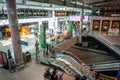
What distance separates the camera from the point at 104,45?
15.9 m

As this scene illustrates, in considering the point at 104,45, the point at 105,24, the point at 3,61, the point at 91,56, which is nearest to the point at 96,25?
the point at 105,24

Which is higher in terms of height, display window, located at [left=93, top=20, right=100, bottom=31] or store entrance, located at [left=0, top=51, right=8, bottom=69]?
display window, located at [left=93, top=20, right=100, bottom=31]

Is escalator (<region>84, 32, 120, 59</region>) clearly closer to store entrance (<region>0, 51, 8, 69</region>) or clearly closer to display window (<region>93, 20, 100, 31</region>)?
display window (<region>93, 20, 100, 31</region>)

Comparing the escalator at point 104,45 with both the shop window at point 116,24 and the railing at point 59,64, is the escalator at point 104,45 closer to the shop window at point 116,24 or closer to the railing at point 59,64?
the shop window at point 116,24

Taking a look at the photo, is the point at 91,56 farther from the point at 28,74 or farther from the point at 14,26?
the point at 14,26

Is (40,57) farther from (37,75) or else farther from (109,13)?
(109,13)

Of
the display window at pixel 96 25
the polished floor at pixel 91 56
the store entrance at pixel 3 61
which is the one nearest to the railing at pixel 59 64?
the store entrance at pixel 3 61

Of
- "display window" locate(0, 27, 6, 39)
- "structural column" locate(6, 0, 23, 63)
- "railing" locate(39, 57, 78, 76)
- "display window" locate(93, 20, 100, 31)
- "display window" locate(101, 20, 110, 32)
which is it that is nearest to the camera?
"structural column" locate(6, 0, 23, 63)

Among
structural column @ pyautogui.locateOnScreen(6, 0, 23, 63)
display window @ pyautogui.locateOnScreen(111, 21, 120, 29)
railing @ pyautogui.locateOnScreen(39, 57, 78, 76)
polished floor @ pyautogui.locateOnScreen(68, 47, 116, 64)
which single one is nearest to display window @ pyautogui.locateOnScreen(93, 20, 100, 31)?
display window @ pyautogui.locateOnScreen(111, 21, 120, 29)

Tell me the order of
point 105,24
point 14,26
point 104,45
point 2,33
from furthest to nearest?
point 105,24
point 2,33
point 104,45
point 14,26

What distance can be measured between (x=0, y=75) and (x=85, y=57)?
11.4 metres

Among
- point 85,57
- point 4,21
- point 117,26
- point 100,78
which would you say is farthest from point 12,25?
point 117,26

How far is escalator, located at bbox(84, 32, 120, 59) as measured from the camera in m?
14.5

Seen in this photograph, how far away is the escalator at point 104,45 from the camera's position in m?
14.5
